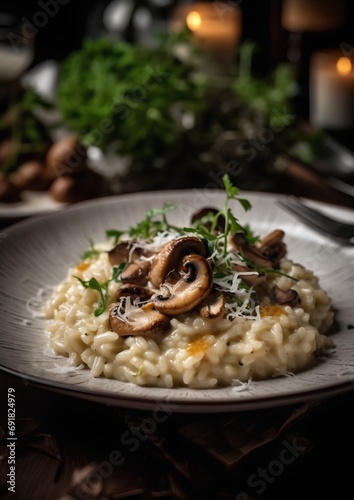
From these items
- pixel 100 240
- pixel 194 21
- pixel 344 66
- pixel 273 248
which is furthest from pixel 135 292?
pixel 194 21

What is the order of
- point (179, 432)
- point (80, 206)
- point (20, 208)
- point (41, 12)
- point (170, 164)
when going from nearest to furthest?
1. point (179, 432)
2. point (80, 206)
3. point (20, 208)
4. point (170, 164)
5. point (41, 12)

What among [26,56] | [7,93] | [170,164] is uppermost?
[26,56]

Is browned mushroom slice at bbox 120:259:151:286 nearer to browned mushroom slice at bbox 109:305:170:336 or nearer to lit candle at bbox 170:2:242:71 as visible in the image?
browned mushroom slice at bbox 109:305:170:336

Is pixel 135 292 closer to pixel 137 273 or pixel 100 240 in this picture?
pixel 137 273

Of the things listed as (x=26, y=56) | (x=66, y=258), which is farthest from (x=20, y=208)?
(x=26, y=56)

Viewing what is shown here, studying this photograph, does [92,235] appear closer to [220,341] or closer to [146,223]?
[146,223]

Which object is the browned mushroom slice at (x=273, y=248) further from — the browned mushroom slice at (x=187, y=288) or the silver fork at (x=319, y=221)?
the silver fork at (x=319, y=221)

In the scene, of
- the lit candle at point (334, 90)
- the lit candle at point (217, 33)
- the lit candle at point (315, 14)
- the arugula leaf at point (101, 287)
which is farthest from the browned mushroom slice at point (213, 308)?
the lit candle at point (315, 14)

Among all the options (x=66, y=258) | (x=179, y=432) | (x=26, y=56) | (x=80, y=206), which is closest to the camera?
(x=179, y=432)
